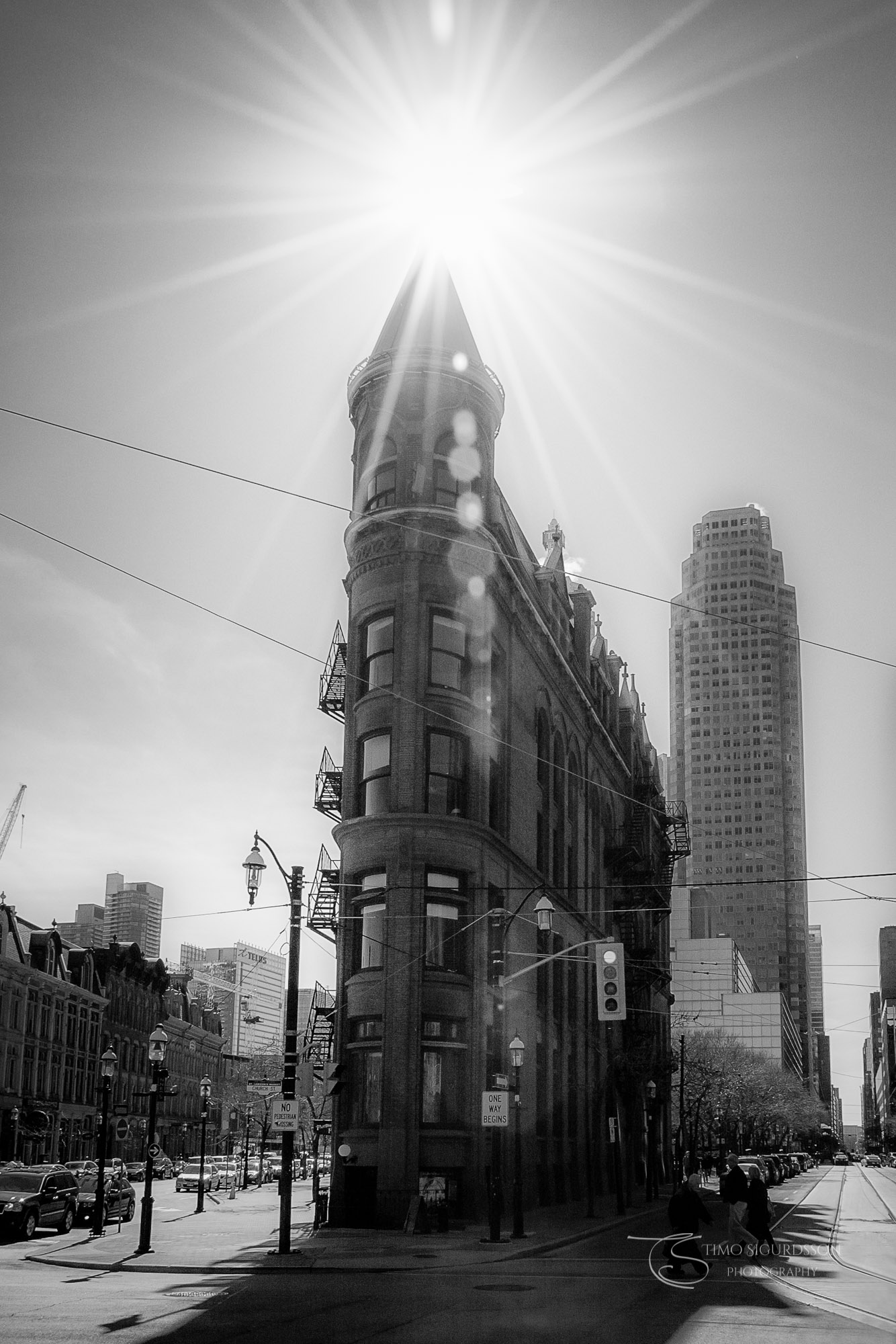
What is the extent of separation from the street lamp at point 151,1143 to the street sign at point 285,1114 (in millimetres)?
3924

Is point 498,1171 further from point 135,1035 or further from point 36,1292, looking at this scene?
point 135,1035

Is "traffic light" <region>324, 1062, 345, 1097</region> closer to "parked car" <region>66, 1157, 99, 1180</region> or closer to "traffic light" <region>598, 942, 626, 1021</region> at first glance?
"parked car" <region>66, 1157, 99, 1180</region>

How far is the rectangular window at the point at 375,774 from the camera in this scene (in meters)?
42.4

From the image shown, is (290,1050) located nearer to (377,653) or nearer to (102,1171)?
(102,1171)

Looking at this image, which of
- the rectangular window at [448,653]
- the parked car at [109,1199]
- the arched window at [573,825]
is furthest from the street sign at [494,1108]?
the arched window at [573,825]

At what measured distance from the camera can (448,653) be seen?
4400 centimetres

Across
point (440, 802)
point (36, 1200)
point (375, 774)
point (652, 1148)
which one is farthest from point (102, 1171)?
point (652, 1148)

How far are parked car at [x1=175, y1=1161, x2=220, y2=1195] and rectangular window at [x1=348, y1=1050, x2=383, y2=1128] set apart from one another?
2407cm

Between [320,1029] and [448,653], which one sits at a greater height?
[448,653]

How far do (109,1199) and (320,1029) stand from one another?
29.6 ft

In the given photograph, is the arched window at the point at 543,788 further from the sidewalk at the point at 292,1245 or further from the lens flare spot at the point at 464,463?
the sidewalk at the point at 292,1245

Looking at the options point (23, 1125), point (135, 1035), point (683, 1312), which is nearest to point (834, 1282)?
point (683, 1312)

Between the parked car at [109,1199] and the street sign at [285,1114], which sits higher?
the street sign at [285,1114]

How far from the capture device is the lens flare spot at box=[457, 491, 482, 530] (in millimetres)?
44656
